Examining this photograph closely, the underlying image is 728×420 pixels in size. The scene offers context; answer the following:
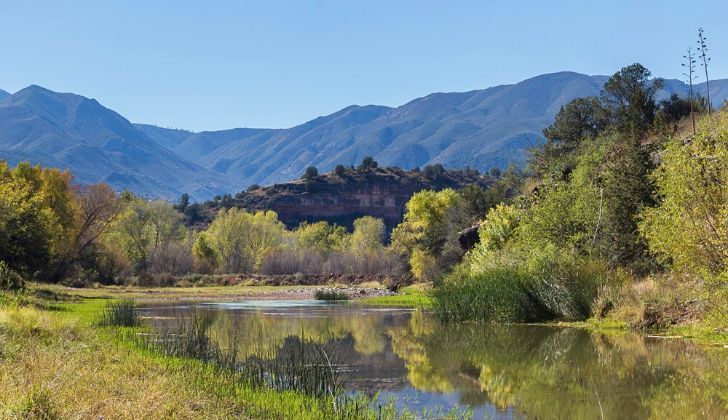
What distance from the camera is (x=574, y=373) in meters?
23.7

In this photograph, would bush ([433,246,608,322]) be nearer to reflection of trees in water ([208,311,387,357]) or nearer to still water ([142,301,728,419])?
still water ([142,301,728,419])

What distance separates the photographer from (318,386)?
18219 mm

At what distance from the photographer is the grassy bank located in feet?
40.8

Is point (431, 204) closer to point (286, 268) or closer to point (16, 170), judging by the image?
point (286, 268)

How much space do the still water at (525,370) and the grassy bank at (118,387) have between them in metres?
2.89

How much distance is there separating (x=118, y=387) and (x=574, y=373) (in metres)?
14.2

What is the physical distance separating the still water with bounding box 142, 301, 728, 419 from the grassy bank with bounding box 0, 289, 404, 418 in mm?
2894

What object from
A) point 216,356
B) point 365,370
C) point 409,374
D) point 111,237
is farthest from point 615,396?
point 111,237

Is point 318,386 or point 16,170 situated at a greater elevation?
point 16,170

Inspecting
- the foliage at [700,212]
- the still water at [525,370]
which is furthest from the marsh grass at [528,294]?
the foliage at [700,212]

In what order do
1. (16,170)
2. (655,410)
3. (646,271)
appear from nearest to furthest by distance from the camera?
(655,410) < (646,271) < (16,170)

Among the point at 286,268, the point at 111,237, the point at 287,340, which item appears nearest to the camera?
the point at 287,340

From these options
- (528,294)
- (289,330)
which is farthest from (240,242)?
(289,330)

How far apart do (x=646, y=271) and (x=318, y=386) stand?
98.5 ft
